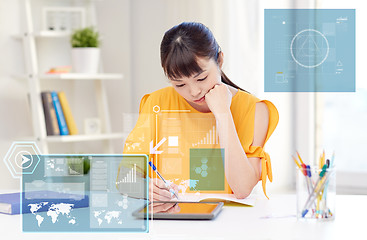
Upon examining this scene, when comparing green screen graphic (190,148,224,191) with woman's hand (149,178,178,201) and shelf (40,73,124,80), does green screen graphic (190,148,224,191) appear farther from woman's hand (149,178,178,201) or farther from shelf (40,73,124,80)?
shelf (40,73,124,80)

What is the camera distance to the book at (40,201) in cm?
110

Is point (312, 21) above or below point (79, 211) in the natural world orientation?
above

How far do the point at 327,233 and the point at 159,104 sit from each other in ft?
2.15

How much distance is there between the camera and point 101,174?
106 centimetres

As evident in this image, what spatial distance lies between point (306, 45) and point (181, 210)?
1.73ft

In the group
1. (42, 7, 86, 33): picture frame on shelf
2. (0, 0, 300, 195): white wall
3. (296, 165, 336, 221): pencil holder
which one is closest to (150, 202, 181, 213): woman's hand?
(296, 165, 336, 221): pencil holder

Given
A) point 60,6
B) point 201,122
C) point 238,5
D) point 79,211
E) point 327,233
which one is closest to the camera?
point 327,233

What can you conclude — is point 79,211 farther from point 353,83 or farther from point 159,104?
point 353,83

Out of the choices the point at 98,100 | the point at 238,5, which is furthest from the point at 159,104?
the point at 98,100

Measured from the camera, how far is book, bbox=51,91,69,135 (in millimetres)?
2639

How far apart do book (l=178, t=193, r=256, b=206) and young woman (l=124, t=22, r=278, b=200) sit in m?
0.01

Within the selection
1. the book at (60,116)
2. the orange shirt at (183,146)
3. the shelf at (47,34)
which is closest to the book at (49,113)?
the book at (60,116)

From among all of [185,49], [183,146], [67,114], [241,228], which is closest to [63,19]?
[67,114]
